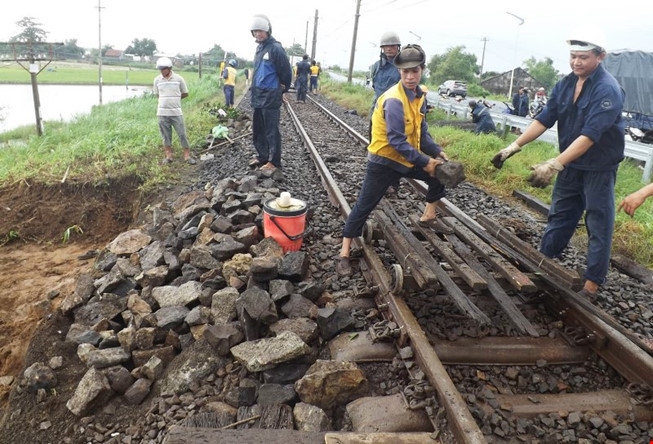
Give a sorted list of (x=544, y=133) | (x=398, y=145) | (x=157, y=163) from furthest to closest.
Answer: (x=544, y=133) → (x=157, y=163) → (x=398, y=145)

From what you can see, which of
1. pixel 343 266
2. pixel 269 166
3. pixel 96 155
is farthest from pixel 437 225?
pixel 96 155

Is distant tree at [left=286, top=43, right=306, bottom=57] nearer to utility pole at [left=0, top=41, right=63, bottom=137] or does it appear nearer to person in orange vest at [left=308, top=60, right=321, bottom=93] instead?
person in orange vest at [left=308, top=60, right=321, bottom=93]

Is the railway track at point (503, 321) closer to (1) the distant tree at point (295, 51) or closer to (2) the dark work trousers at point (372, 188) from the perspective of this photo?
(2) the dark work trousers at point (372, 188)

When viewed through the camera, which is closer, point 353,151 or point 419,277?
point 419,277

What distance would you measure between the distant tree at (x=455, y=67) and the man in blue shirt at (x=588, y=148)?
6079 cm

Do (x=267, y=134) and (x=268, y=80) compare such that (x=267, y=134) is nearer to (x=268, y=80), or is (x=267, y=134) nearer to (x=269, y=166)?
(x=269, y=166)

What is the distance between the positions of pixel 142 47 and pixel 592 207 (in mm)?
103710

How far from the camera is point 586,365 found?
2781 mm

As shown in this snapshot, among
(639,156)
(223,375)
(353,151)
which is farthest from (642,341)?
(353,151)

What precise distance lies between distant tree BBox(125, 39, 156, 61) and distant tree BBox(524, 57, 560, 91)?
71.1 meters

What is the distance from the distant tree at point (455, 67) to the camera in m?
60.7

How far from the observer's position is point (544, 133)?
912 centimetres

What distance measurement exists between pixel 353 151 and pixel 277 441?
734cm

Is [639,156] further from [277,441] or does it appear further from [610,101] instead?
[277,441]
